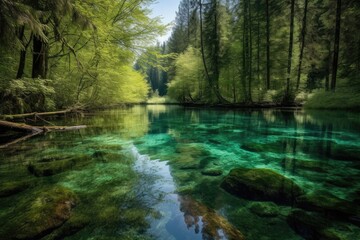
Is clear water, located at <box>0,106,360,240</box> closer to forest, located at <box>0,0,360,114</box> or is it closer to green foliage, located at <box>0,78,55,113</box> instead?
green foliage, located at <box>0,78,55,113</box>

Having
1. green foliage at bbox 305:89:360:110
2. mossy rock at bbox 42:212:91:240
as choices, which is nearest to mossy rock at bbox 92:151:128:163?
mossy rock at bbox 42:212:91:240

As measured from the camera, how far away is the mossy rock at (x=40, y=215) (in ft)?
7.64

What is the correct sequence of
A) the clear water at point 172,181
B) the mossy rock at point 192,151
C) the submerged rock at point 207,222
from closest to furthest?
1. the submerged rock at point 207,222
2. the clear water at point 172,181
3. the mossy rock at point 192,151

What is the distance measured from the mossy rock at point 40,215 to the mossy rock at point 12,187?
53 cm

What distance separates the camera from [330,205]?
2.95 m

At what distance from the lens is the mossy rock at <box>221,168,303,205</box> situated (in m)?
3.36

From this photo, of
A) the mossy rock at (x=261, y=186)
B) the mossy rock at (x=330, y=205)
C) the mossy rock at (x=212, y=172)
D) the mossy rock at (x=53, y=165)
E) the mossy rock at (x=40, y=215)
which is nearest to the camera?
the mossy rock at (x=40, y=215)

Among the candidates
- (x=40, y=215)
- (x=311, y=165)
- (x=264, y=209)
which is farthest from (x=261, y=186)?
(x=40, y=215)

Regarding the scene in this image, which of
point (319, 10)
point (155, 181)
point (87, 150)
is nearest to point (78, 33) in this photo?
point (87, 150)

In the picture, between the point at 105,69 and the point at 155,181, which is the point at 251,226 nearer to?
the point at 155,181

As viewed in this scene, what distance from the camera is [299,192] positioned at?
11.3 feet

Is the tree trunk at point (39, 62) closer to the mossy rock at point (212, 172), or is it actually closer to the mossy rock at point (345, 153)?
the mossy rock at point (212, 172)

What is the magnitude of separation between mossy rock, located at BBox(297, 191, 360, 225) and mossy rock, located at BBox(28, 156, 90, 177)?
4702 mm

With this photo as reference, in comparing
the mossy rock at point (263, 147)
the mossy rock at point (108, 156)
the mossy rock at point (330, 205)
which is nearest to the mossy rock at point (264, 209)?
the mossy rock at point (330, 205)
